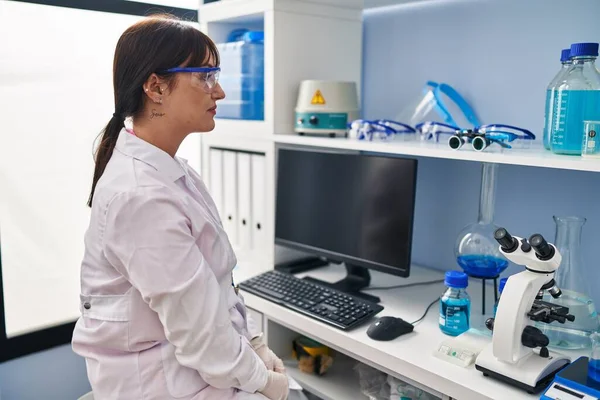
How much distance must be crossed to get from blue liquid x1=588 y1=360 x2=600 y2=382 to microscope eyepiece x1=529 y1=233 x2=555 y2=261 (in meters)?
0.24

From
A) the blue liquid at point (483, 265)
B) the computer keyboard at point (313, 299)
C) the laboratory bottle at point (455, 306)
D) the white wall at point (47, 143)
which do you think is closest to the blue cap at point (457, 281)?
the laboratory bottle at point (455, 306)

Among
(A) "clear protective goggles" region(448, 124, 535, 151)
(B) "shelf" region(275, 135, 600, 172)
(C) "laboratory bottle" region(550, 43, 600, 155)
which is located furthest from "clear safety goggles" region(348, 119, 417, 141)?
(C) "laboratory bottle" region(550, 43, 600, 155)

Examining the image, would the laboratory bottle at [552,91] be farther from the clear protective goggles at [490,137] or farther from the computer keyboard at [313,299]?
the computer keyboard at [313,299]

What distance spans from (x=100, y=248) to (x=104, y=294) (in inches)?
4.0

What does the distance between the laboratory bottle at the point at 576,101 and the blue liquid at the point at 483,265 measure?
0.37 m

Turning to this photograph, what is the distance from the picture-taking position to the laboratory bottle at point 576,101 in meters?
1.28

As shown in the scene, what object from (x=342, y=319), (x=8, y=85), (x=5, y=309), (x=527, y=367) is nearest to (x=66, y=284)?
(x=5, y=309)

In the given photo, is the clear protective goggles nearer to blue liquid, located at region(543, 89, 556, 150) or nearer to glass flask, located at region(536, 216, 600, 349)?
blue liquid, located at region(543, 89, 556, 150)

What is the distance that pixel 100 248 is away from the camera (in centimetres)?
116

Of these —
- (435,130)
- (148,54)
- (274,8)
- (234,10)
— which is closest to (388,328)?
(435,130)

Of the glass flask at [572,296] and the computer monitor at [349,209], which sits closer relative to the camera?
the glass flask at [572,296]

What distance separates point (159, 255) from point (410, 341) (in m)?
0.72

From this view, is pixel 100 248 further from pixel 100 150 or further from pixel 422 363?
pixel 422 363

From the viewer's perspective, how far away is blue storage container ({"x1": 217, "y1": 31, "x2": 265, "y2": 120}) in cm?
208
